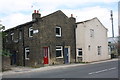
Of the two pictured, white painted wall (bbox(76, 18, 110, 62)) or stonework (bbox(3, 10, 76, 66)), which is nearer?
stonework (bbox(3, 10, 76, 66))

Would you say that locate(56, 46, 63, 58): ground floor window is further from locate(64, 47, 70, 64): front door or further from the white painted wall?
the white painted wall

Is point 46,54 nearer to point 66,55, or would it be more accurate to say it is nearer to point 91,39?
point 66,55

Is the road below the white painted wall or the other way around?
below

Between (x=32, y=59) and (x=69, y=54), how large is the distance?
548 cm

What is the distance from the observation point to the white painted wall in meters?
26.3

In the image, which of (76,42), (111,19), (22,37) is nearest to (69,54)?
(76,42)

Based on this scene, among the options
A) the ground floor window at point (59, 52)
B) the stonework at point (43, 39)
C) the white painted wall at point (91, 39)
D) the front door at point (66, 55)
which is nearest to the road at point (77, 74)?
the stonework at point (43, 39)

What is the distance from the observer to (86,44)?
1041 inches

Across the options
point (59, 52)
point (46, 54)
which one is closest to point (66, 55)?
point (59, 52)

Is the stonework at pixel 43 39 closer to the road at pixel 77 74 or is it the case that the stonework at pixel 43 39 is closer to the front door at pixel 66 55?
the front door at pixel 66 55

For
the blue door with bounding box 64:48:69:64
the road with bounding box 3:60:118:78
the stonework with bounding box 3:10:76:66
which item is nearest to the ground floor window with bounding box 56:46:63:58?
the stonework with bounding box 3:10:76:66

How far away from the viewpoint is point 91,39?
90.8 ft

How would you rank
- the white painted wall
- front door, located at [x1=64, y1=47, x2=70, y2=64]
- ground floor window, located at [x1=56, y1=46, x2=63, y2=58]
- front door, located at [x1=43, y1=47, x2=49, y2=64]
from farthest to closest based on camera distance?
the white painted wall < front door, located at [x1=64, y1=47, x2=70, y2=64] < ground floor window, located at [x1=56, y1=46, x2=63, y2=58] < front door, located at [x1=43, y1=47, x2=49, y2=64]

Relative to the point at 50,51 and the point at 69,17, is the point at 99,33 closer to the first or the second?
the point at 69,17
